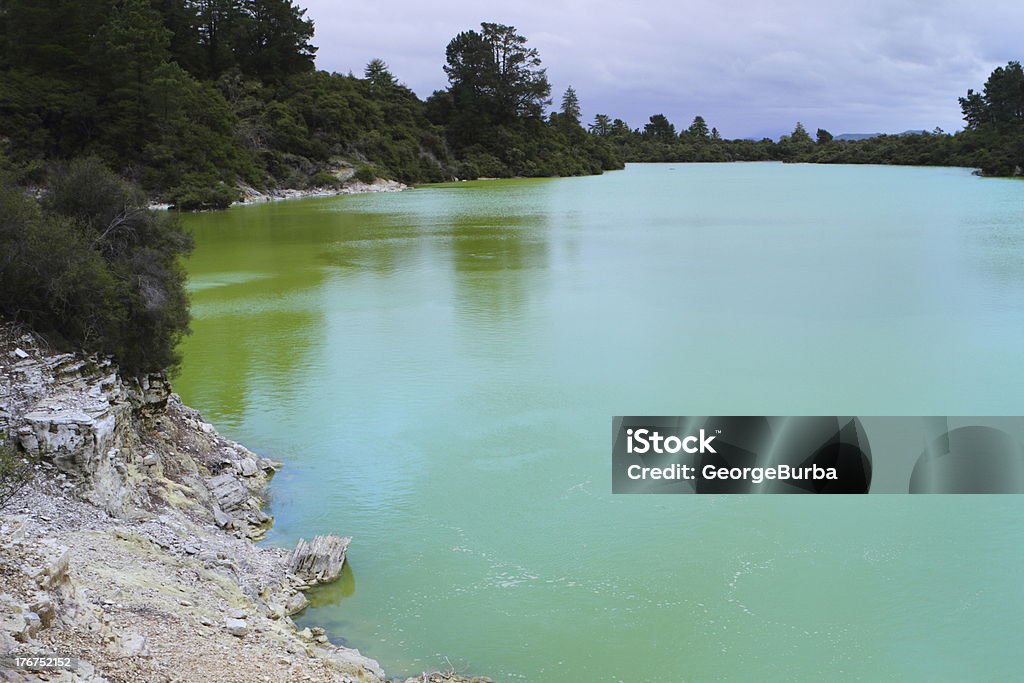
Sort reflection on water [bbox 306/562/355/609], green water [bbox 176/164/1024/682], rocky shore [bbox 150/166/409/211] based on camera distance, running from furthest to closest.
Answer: rocky shore [bbox 150/166/409/211] → reflection on water [bbox 306/562/355/609] → green water [bbox 176/164/1024/682]

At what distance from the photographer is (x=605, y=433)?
1093 centimetres

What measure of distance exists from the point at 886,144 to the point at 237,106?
221ft

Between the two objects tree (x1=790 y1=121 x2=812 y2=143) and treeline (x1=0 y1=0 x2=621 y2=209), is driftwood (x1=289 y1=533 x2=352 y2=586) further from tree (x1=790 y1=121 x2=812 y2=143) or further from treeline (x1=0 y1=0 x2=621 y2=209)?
tree (x1=790 y1=121 x2=812 y2=143)

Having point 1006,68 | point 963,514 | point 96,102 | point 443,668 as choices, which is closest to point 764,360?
point 963,514

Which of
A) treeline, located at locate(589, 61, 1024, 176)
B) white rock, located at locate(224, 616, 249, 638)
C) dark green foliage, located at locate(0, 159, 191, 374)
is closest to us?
white rock, located at locate(224, 616, 249, 638)

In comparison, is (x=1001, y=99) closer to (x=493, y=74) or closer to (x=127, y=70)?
(x=493, y=74)

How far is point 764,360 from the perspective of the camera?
14016mm

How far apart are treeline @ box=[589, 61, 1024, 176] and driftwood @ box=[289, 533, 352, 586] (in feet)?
213

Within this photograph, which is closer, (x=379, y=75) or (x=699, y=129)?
(x=379, y=75)

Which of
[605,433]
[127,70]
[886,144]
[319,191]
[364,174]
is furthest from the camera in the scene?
[886,144]

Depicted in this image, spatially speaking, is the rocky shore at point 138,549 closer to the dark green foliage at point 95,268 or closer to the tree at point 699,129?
the dark green foliage at point 95,268

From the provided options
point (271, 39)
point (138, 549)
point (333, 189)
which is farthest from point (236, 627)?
point (271, 39)

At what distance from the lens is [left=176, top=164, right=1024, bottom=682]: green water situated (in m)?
6.79

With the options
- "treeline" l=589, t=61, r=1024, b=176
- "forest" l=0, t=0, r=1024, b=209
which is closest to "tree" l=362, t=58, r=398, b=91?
"forest" l=0, t=0, r=1024, b=209
